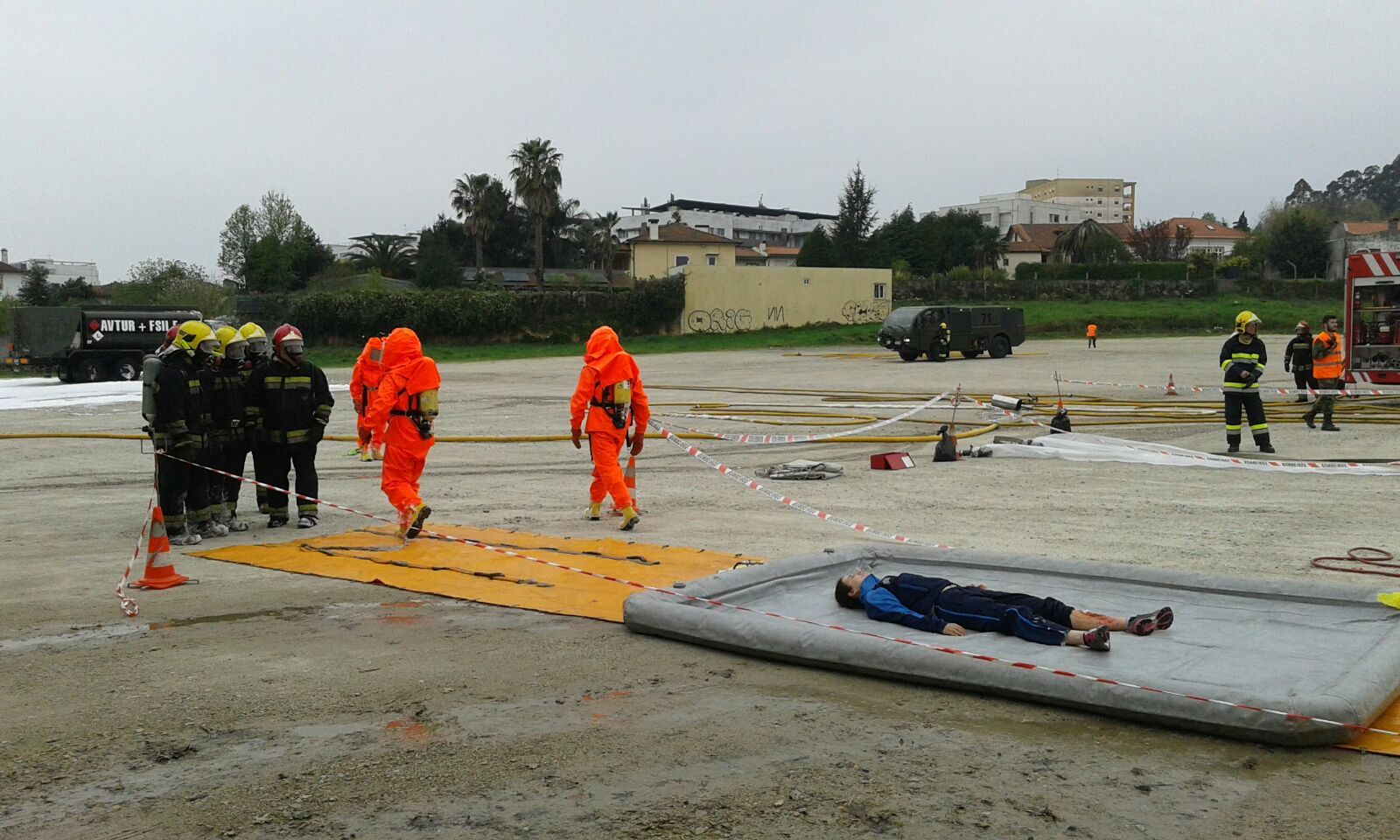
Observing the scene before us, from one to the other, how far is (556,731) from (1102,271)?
74.5 metres

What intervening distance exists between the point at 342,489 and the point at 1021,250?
103808mm

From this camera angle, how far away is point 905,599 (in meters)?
6.59

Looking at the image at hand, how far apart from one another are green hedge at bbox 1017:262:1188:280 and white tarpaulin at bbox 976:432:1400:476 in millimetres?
60180

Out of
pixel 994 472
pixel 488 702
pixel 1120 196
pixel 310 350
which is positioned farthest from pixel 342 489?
pixel 1120 196

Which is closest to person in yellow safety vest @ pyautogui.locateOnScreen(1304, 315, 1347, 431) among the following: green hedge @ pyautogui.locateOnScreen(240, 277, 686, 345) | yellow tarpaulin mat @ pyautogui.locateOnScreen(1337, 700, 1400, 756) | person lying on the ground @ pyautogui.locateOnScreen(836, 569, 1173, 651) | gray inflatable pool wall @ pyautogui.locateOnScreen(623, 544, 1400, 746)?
gray inflatable pool wall @ pyautogui.locateOnScreen(623, 544, 1400, 746)

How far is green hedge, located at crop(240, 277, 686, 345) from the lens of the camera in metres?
53.8

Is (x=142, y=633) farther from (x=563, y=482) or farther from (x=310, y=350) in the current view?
(x=310, y=350)

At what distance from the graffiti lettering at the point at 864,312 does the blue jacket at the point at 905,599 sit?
58.6m

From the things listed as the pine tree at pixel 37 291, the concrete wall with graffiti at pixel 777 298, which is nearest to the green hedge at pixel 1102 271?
the concrete wall with graffiti at pixel 777 298

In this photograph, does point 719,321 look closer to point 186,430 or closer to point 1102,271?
point 1102,271

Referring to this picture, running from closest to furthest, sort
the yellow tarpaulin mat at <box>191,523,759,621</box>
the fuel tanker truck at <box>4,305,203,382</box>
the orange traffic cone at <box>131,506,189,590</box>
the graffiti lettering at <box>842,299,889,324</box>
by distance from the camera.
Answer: the yellow tarpaulin mat at <box>191,523,759,621</box> → the orange traffic cone at <box>131,506,189,590</box> → the fuel tanker truck at <box>4,305,203,382</box> → the graffiti lettering at <box>842,299,889,324</box>

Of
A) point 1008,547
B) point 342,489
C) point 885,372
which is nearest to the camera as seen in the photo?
point 1008,547

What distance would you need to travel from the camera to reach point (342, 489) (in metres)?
14.1

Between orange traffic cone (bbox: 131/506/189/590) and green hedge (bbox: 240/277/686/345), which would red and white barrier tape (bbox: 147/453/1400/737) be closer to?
orange traffic cone (bbox: 131/506/189/590)
